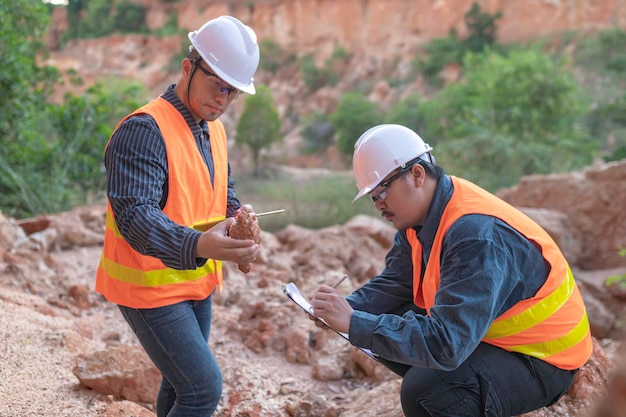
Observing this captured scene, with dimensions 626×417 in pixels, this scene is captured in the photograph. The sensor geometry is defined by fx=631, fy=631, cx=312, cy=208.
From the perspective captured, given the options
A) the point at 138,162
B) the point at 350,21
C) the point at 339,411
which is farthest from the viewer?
the point at 350,21

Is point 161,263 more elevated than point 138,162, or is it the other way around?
point 138,162

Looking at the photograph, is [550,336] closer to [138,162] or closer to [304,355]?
[138,162]

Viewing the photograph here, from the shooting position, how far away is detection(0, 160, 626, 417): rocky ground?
10.6 ft

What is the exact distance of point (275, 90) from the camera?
35531 mm

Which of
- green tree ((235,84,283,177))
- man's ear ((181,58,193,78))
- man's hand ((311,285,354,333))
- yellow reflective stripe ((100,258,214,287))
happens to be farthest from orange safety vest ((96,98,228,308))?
green tree ((235,84,283,177))

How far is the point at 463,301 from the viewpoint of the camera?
2.01 m

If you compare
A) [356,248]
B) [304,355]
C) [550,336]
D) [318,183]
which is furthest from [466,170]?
[550,336]

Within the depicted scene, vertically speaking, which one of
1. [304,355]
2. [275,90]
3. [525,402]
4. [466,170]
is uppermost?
[525,402]

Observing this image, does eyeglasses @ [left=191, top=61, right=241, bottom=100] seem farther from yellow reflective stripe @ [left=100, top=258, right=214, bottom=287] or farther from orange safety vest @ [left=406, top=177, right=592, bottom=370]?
orange safety vest @ [left=406, top=177, right=592, bottom=370]

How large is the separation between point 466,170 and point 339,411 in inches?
353

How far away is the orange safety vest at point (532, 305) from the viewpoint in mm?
2223

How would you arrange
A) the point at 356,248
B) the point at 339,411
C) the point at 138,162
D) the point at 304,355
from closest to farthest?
1. the point at 138,162
2. the point at 339,411
3. the point at 304,355
4. the point at 356,248

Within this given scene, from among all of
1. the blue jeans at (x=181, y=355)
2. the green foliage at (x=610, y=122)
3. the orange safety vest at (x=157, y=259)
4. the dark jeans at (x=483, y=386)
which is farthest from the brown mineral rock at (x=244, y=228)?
the green foliage at (x=610, y=122)

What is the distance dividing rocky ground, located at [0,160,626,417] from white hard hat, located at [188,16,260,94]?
5.41 ft
